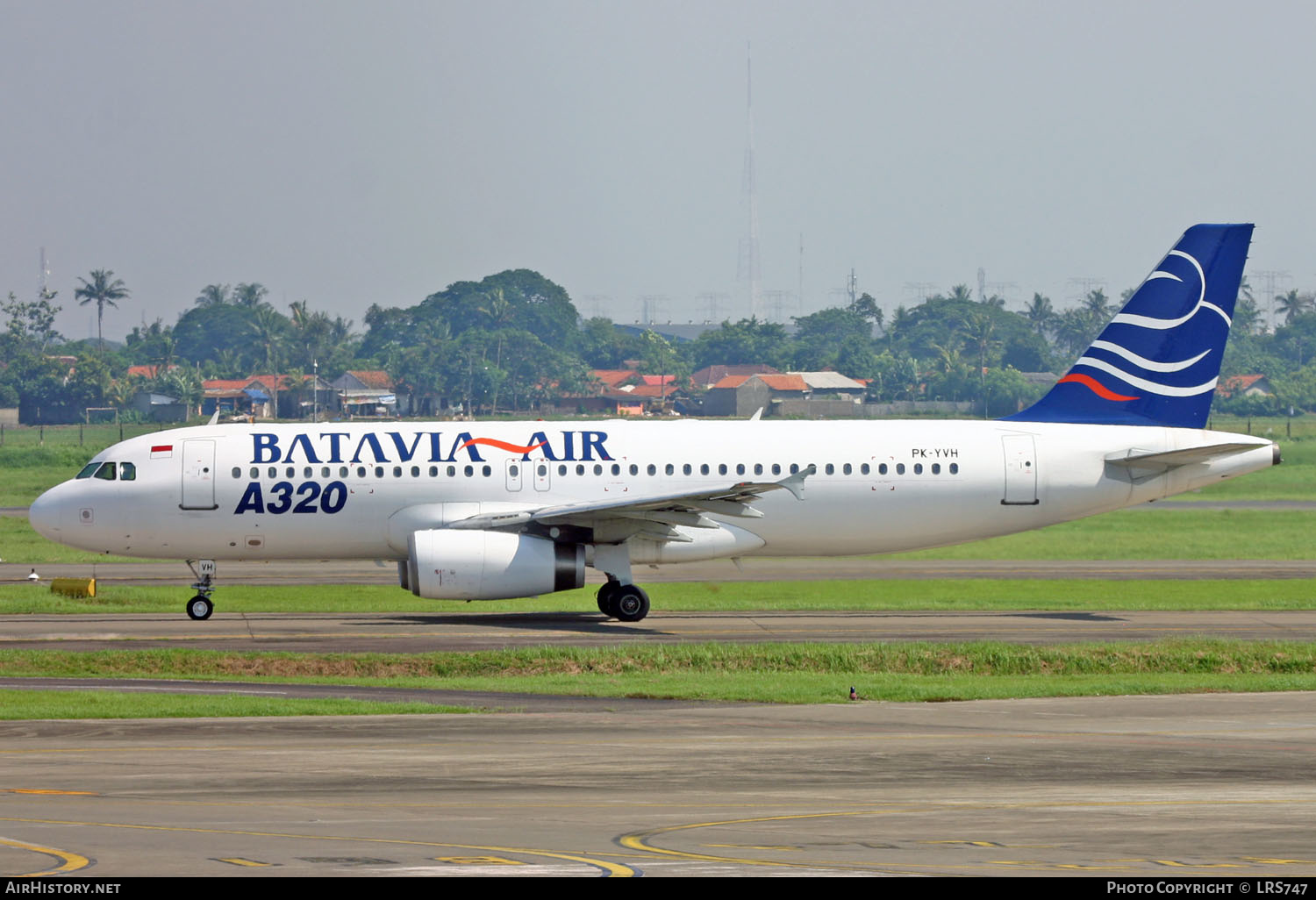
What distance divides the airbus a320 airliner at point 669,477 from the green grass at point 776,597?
187 centimetres

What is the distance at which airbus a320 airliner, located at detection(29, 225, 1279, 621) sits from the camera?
34.0 metres

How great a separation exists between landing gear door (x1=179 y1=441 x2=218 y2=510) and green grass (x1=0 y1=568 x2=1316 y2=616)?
297 cm

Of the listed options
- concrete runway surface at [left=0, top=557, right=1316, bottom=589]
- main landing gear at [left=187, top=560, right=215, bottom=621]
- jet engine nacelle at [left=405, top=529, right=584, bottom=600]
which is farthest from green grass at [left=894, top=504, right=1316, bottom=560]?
main landing gear at [left=187, top=560, right=215, bottom=621]

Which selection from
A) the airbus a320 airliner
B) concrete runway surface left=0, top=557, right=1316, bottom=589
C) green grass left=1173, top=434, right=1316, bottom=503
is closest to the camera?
the airbus a320 airliner

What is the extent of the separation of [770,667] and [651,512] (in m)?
6.58

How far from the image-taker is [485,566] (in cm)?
3234

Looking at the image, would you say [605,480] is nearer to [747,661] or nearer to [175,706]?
[747,661]

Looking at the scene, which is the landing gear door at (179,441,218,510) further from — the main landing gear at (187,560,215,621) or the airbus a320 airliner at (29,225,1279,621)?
the main landing gear at (187,560,215,621)

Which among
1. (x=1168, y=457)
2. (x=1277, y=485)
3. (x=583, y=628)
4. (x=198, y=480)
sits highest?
(x=1168, y=457)

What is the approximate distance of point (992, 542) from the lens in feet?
173

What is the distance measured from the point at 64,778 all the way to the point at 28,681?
27.5 feet

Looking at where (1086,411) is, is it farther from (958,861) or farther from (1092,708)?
(958,861)

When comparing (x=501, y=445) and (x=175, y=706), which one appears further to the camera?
(x=501, y=445)

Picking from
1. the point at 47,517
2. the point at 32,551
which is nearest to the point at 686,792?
the point at 47,517
